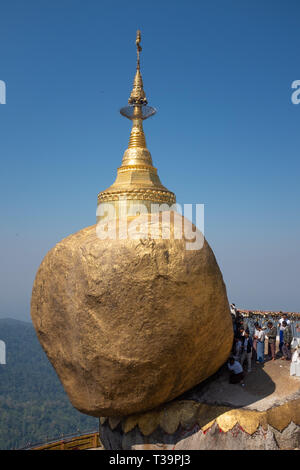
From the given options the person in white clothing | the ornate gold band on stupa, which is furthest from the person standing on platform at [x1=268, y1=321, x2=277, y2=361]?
the ornate gold band on stupa

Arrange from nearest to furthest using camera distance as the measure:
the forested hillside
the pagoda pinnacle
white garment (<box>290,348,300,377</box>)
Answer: white garment (<box>290,348,300,377</box>)
the pagoda pinnacle
the forested hillside

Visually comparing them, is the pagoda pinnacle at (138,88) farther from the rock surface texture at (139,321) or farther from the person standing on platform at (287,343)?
the person standing on platform at (287,343)

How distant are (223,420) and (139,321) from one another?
237 cm

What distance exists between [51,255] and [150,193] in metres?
3.86

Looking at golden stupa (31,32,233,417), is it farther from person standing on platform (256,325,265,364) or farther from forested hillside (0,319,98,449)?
forested hillside (0,319,98,449)

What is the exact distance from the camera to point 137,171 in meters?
11.3

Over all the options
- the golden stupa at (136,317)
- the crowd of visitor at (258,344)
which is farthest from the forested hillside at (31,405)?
the golden stupa at (136,317)

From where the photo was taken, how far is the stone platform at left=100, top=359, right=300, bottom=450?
6348mm

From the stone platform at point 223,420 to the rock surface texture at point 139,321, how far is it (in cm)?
42

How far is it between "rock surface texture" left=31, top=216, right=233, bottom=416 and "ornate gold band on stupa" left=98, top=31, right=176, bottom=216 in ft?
12.2

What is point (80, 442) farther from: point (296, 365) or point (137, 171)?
point (137, 171)

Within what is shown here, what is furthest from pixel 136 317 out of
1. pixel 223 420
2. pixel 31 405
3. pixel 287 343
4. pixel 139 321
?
pixel 31 405

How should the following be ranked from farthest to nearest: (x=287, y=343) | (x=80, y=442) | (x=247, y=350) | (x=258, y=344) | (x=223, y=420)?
(x=80, y=442)
(x=287, y=343)
(x=258, y=344)
(x=247, y=350)
(x=223, y=420)

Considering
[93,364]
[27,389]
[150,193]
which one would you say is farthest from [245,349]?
[27,389]
